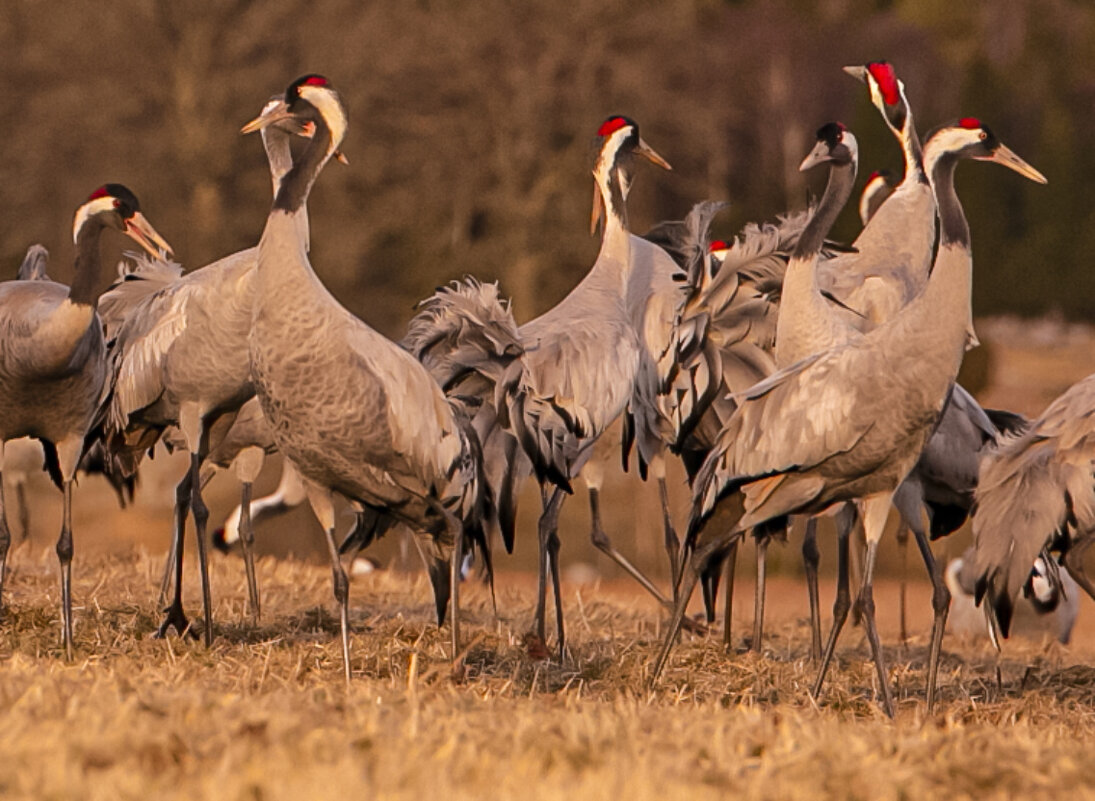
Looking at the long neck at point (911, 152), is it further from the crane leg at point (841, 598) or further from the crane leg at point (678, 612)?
the crane leg at point (678, 612)

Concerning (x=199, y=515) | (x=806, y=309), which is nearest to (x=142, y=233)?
(x=199, y=515)

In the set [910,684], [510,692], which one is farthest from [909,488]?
[510,692]

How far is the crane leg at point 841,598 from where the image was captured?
526 cm

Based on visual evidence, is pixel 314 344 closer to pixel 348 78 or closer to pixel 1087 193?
pixel 348 78

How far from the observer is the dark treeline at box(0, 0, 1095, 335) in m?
19.9

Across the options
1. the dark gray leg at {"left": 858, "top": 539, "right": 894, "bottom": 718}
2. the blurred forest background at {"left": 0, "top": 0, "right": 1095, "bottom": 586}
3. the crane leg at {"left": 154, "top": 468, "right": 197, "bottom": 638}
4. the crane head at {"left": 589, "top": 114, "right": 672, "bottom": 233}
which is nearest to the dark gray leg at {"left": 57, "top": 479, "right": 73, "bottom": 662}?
the crane leg at {"left": 154, "top": 468, "right": 197, "bottom": 638}

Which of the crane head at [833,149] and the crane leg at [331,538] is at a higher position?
the crane head at [833,149]

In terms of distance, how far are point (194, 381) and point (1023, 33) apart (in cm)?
3181

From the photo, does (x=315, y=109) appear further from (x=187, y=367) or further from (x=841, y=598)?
(x=841, y=598)

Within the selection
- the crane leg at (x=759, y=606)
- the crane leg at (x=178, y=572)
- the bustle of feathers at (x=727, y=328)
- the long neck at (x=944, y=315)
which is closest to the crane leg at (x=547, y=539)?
the bustle of feathers at (x=727, y=328)

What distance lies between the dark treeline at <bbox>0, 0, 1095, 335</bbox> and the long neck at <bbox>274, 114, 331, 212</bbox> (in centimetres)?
1423

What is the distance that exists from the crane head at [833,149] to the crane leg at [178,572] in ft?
8.30

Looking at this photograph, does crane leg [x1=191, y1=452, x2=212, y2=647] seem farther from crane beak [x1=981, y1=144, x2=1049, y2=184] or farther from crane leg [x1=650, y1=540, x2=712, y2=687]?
crane beak [x1=981, y1=144, x2=1049, y2=184]

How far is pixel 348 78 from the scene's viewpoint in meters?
20.5
